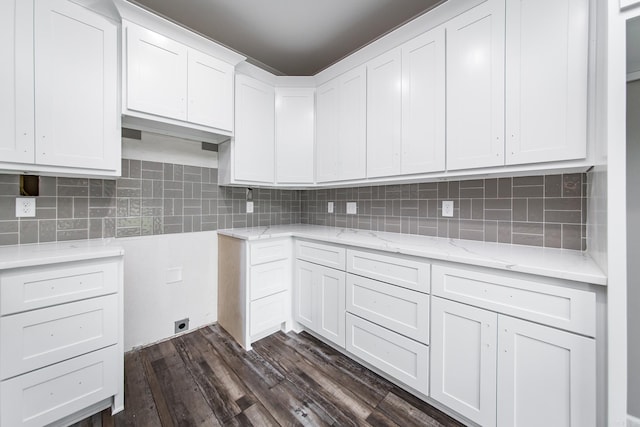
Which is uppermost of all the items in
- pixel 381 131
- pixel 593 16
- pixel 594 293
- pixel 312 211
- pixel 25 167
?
pixel 593 16

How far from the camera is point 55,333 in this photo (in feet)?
4.15

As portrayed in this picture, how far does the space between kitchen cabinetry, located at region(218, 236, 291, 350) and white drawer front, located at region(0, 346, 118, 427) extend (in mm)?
844

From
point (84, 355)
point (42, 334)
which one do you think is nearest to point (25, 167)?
point (42, 334)

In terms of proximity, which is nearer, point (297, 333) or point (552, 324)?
point (552, 324)

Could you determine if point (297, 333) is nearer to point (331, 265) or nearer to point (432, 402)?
point (331, 265)

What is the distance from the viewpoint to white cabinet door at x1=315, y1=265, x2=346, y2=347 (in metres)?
1.89

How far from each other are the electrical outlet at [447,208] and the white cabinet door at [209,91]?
1926 millimetres

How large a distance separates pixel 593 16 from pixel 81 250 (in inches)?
113

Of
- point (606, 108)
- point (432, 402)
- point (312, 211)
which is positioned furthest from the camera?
point (312, 211)

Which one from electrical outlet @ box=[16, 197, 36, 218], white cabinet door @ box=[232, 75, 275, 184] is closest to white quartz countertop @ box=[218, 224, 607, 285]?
white cabinet door @ box=[232, 75, 275, 184]

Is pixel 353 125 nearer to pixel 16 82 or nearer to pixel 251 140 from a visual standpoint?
pixel 251 140

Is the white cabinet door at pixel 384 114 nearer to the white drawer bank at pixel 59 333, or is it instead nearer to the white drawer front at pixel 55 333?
the white drawer bank at pixel 59 333

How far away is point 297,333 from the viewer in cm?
227

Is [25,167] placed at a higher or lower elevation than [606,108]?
lower
